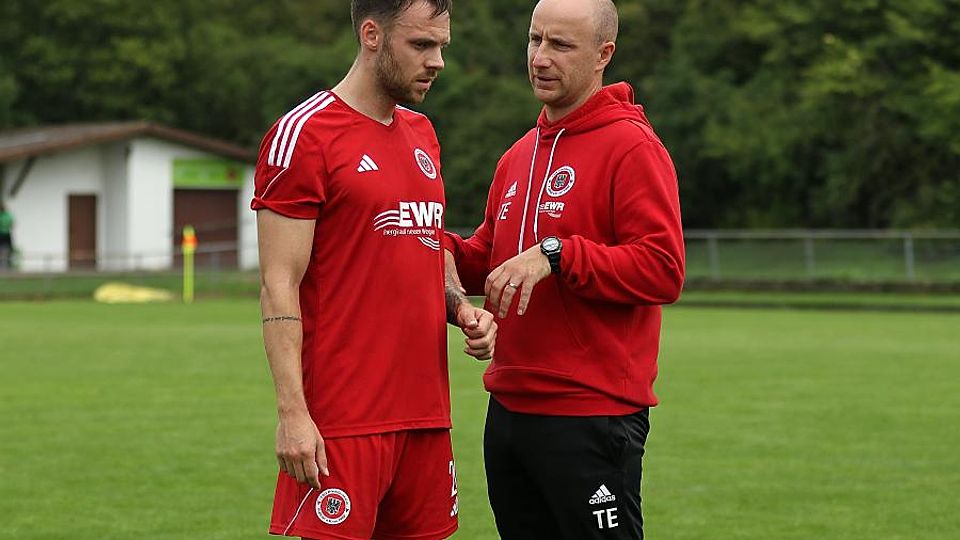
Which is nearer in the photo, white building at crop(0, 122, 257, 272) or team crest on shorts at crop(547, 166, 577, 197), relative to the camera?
team crest on shorts at crop(547, 166, 577, 197)

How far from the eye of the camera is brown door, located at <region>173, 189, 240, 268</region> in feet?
163

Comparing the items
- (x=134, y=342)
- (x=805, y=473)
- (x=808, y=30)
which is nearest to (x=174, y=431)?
(x=805, y=473)

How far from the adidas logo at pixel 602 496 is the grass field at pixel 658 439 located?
3487 millimetres

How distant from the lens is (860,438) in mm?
12070

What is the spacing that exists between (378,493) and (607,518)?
32.0 inches

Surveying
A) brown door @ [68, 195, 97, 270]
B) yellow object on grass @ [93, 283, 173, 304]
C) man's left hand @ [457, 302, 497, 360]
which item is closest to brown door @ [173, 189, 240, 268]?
brown door @ [68, 195, 97, 270]

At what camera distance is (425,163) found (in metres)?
4.91

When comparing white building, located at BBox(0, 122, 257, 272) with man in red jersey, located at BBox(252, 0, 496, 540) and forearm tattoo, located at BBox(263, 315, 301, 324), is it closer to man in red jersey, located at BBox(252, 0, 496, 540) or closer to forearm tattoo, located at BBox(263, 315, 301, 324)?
man in red jersey, located at BBox(252, 0, 496, 540)

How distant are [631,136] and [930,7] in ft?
126

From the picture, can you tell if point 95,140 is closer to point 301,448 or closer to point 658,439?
point 658,439

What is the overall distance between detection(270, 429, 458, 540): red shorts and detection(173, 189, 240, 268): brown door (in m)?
44.7

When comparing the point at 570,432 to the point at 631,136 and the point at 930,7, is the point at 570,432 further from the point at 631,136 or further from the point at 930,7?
the point at 930,7

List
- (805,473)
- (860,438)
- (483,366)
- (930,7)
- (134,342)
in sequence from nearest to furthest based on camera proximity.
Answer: (805,473) < (860,438) < (483,366) < (134,342) < (930,7)

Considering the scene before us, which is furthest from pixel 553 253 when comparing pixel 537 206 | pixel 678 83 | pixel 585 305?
pixel 678 83
